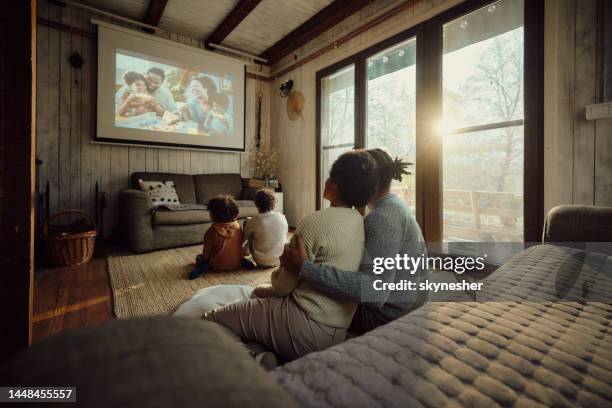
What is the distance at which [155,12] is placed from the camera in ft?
12.6

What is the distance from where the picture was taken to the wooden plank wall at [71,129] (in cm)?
358

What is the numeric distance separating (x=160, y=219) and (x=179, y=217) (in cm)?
21

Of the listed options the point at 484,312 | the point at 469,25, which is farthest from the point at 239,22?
the point at 484,312

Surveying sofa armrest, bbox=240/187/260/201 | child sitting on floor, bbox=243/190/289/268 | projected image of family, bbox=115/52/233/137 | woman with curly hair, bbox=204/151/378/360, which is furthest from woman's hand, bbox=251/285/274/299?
projected image of family, bbox=115/52/233/137

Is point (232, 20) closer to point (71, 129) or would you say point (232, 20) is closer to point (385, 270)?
point (71, 129)

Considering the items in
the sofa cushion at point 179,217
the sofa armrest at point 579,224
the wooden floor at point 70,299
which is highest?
the sofa armrest at point 579,224

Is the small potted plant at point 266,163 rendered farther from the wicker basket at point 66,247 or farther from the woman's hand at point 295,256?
the woman's hand at point 295,256

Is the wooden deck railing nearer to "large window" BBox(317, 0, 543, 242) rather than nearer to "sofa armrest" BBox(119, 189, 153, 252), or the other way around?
"large window" BBox(317, 0, 543, 242)

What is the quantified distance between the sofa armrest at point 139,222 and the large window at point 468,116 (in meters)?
2.87

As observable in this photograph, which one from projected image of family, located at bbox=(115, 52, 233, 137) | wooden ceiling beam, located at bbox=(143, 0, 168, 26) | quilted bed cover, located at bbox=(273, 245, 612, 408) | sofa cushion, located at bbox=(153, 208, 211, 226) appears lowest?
quilted bed cover, located at bbox=(273, 245, 612, 408)

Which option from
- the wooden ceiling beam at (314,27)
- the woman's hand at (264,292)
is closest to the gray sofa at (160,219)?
the woman's hand at (264,292)

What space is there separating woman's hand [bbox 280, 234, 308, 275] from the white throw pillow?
128 inches

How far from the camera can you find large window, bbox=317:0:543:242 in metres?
2.33

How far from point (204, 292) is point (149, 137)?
132 inches
